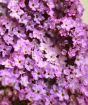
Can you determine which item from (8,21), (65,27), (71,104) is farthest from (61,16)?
(71,104)

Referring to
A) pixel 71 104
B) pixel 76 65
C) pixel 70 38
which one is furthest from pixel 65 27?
pixel 71 104

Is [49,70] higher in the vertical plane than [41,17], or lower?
lower

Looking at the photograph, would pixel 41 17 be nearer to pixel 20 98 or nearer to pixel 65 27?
pixel 65 27

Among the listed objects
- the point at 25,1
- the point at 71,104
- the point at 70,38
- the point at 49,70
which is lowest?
the point at 71,104

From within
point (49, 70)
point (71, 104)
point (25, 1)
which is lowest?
point (71, 104)

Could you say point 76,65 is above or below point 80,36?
below

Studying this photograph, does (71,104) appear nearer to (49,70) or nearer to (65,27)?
(49,70)
